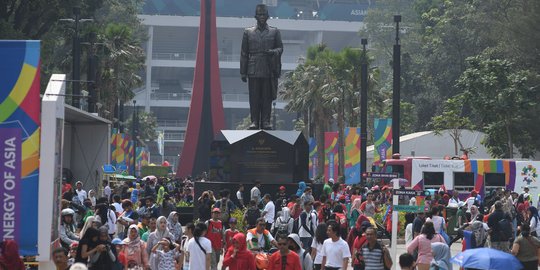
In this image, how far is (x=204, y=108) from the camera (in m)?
73.1

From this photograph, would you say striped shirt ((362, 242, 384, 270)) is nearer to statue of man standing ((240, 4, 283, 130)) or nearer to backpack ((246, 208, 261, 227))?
backpack ((246, 208, 261, 227))

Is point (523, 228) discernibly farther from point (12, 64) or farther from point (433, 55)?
point (433, 55)

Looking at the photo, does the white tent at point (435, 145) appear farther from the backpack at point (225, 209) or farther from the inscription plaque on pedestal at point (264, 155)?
the backpack at point (225, 209)

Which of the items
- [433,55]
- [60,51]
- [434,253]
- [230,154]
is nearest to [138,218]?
[434,253]

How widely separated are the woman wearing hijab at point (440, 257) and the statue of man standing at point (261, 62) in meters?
15.4

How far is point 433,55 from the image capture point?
3349 inches

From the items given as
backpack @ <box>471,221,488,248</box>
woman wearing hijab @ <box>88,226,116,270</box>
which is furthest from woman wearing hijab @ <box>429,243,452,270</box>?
woman wearing hijab @ <box>88,226,116,270</box>

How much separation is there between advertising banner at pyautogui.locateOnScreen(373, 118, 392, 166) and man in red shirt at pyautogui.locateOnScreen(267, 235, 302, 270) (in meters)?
32.2

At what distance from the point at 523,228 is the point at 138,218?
6097 millimetres

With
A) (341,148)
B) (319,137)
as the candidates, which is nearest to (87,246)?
(341,148)

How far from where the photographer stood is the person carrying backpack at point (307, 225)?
20.8 metres

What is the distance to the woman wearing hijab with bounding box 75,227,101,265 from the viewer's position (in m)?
14.3

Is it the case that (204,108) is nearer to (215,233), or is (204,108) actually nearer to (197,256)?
(215,233)

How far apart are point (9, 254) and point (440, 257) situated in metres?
6.40
